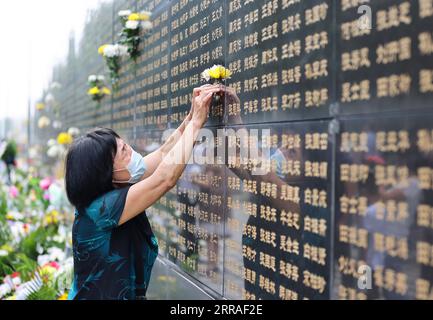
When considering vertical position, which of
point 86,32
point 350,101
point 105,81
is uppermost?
point 86,32

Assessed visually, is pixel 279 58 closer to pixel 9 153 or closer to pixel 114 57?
pixel 114 57

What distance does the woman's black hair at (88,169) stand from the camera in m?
2.73

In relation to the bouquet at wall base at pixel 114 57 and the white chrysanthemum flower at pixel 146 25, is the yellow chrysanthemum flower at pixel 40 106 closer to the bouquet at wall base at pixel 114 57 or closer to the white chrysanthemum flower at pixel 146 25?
the bouquet at wall base at pixel 114 57

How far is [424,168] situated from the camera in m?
1.69

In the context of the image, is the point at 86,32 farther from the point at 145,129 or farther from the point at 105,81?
the point at 145,129

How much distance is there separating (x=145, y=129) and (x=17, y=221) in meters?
2.91

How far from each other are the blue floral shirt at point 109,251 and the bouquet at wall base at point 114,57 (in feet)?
9.59

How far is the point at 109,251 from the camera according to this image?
2848 millimetres

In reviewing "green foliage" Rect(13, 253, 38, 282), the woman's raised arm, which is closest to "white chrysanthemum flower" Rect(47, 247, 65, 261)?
"green foliage" Rect(13, 253, 38, 282)

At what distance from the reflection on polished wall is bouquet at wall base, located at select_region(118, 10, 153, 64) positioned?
111cm

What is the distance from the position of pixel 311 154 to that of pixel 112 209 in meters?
0.98

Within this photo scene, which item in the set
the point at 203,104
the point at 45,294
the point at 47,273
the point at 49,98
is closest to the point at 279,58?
the point at 203,104

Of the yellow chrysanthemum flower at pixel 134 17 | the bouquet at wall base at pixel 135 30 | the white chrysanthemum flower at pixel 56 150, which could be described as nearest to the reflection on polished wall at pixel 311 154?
the bouquet at wall base at pixel 135 30

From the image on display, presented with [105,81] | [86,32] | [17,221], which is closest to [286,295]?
[105,81]
